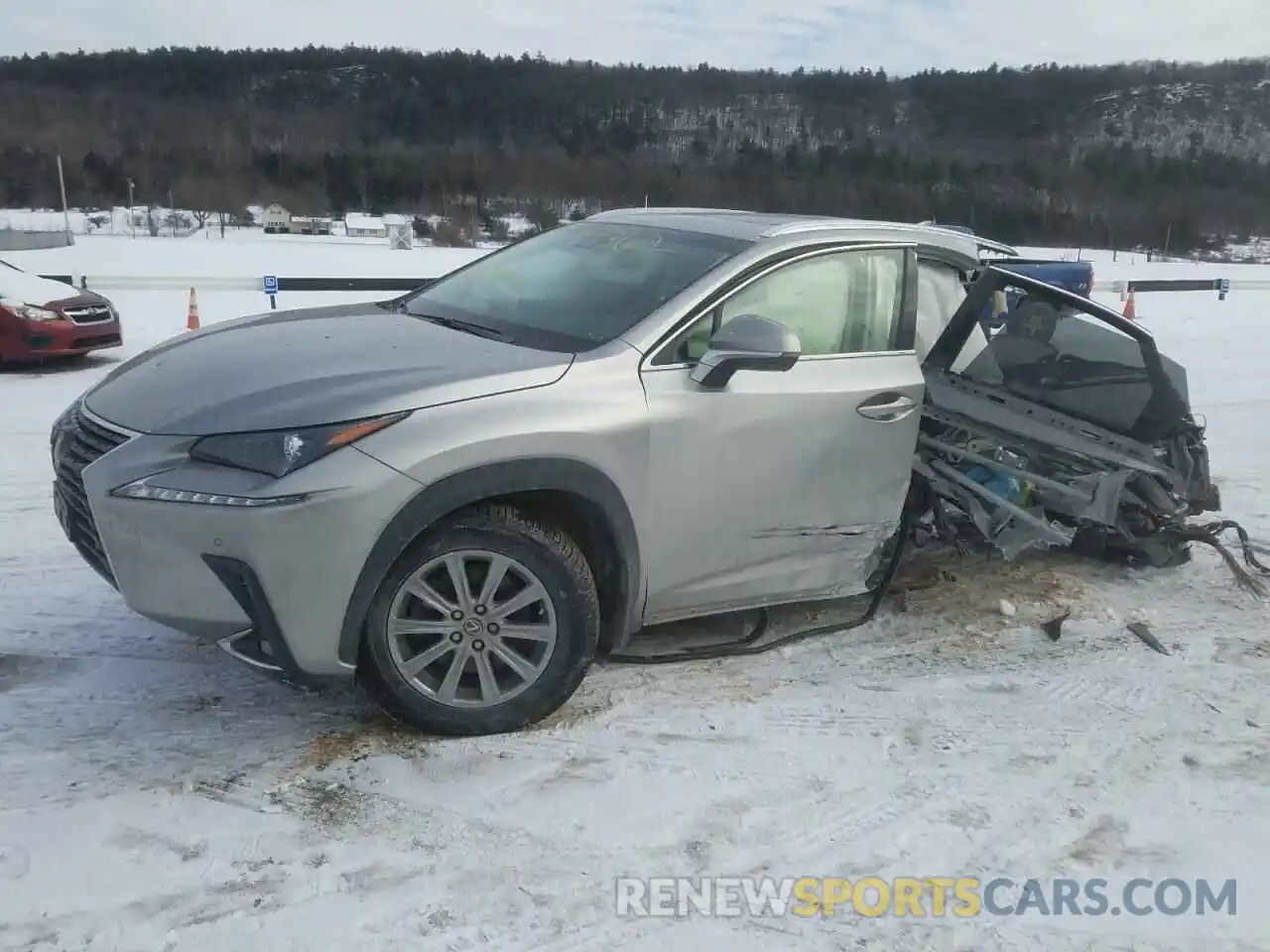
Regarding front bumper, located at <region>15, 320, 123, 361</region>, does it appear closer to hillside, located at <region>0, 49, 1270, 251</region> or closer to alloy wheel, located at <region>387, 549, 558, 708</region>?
alloy wheel, located at <region>387, 549, 558, 708</region>

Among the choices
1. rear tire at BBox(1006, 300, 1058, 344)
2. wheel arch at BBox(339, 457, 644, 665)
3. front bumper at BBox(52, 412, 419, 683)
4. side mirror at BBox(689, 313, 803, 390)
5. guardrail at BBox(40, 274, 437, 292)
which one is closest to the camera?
front bumper at BBox(52, 412, 419, 683)

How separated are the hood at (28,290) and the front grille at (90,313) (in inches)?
6.8

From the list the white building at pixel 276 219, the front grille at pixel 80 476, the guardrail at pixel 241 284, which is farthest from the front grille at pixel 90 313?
the white building at pixel 276 219

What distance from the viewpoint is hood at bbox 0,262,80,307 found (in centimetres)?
1016

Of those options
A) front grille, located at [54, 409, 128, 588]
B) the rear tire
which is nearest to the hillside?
the rear tire

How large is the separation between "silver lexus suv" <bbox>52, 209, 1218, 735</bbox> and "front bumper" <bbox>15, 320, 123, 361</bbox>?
22.8 feet

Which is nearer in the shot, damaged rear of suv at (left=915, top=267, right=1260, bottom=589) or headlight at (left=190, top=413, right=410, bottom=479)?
headlight at (left=190, top=413, right=410, bottom=479)

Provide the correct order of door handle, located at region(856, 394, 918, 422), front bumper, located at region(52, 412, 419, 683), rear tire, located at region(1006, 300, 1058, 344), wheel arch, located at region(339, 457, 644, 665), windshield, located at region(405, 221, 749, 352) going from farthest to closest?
rear tire, located at region(1006, 300, 1058, 344)
door handle, located at region(856, 394, 918, 422)
windshield, located at region(405, 221, 749, 352)
wheel arch, located at region(339, 457, 644, 665)
front bumper, located at region(52, 412, 419, 683)

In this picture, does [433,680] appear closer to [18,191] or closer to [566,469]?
[566,469]

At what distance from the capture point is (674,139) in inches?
5276

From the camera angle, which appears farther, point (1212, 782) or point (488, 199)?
point (488, 199)

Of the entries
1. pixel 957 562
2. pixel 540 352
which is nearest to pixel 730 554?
pixel 540 352

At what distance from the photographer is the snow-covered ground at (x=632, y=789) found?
270 cm

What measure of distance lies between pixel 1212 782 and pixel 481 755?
7.78 feet
